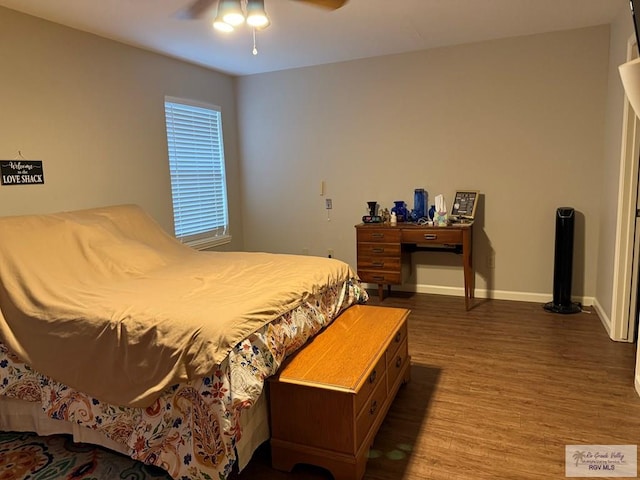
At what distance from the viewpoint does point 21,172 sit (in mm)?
3234

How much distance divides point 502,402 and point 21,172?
11.5 feet

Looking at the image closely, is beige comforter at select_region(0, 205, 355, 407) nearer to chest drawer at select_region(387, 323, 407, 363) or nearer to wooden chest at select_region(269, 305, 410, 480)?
wooden chest at select_region(269, 305, 410, 480)

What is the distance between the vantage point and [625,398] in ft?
8.61

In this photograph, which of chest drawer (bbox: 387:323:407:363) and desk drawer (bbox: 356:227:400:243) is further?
desk drawer (bbox: 356:227:400:243)

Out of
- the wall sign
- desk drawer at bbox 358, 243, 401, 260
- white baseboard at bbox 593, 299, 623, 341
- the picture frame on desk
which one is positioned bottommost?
white baseboard at bbox 593, 299, 623, 341

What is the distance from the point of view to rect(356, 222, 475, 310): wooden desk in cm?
420

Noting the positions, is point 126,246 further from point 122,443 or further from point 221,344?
point 221,344

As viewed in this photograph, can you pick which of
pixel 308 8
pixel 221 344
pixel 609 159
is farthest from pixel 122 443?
pixel 609 159

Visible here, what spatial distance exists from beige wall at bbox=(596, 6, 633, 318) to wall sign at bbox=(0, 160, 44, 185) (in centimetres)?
431

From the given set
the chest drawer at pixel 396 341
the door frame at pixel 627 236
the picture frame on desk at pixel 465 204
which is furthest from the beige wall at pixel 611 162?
the chest drawer at pixel 396 341

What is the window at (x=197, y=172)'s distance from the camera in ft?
15.3

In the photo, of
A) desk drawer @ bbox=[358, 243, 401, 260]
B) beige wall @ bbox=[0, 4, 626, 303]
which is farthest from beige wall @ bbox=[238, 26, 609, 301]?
desk drawer @ bbox=[358, 243, 401, 260]

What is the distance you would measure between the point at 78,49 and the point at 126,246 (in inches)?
67.6

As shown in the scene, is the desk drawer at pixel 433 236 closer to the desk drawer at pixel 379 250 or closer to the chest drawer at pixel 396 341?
the desk drawer at pixel 379 250
